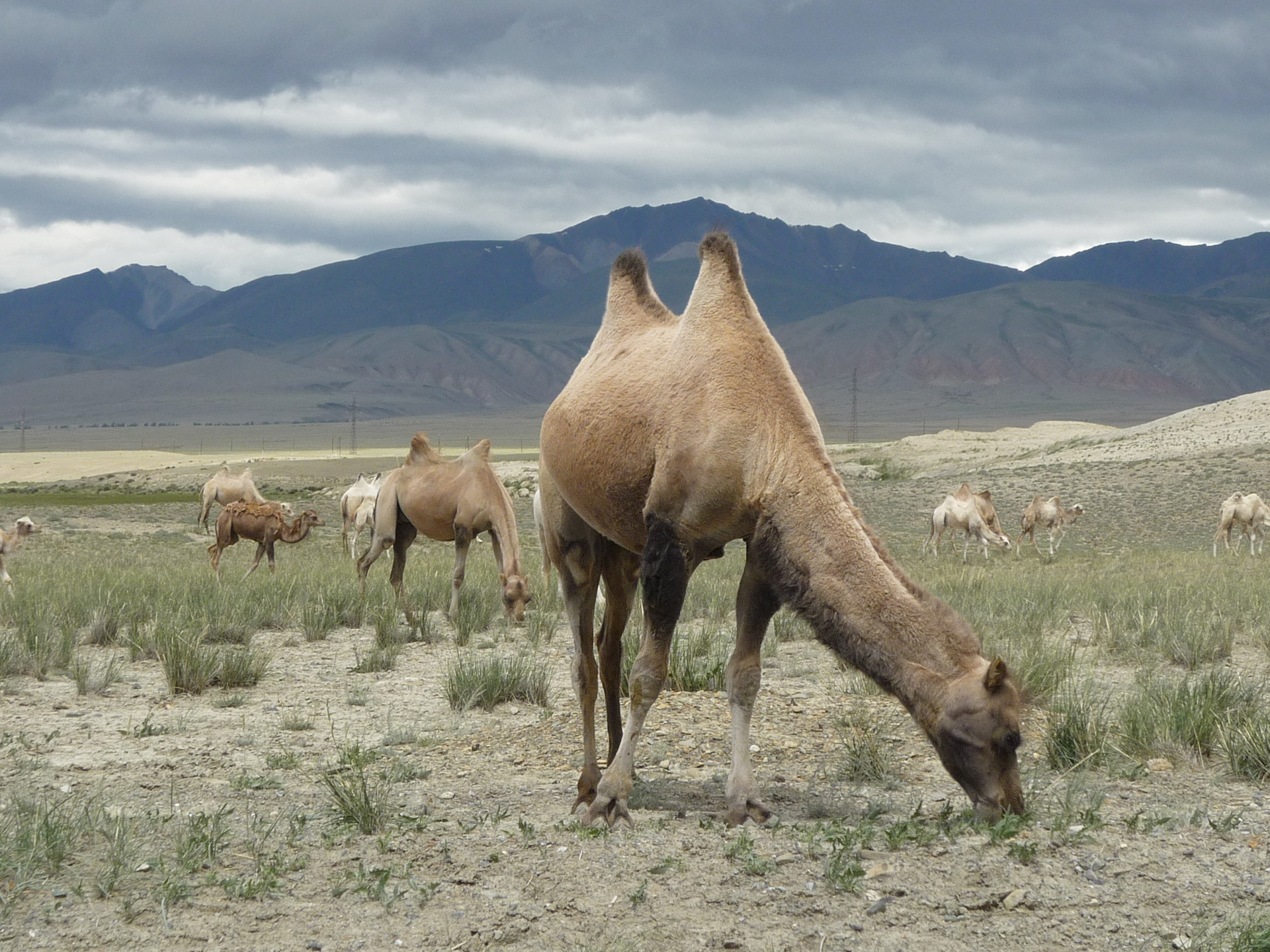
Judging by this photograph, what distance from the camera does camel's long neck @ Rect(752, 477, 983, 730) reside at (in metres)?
5.37

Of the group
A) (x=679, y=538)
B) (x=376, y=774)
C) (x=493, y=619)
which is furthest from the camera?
(x=493, y=619)

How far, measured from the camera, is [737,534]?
238 inches

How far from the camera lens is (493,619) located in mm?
14273

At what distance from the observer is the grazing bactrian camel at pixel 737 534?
535 centimetres

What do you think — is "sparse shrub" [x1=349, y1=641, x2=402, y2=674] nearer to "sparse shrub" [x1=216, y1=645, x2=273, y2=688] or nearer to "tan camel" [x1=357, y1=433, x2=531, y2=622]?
"sparse shrub" [x1=216, y1=645, x2=273, y2=688]

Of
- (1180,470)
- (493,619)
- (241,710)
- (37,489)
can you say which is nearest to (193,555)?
(493,619)

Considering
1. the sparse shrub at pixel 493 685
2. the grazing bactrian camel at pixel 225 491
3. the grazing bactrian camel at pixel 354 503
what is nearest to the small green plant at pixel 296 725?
the sparse shrub at pixel 493 685

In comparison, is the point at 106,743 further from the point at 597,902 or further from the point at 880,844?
the point at 880,844

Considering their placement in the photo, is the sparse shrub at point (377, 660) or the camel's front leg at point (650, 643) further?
the sparse shrub at point (377, 660)

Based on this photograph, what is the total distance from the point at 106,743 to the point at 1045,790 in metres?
5.55

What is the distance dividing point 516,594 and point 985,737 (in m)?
8.97

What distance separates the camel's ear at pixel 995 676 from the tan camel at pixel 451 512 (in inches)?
→ 354

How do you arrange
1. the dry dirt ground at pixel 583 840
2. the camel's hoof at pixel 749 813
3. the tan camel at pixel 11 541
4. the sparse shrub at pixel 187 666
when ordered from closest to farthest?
the dry dirt ground at pixel 583 840 < the camel's hoof at pixel 749 813 < the sparse shrub at pixel 187 666 < the tan camel at pixel 11 541

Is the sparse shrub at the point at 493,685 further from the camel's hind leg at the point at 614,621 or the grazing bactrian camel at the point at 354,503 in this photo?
the grazing bactrian camel at the point at 354,503
